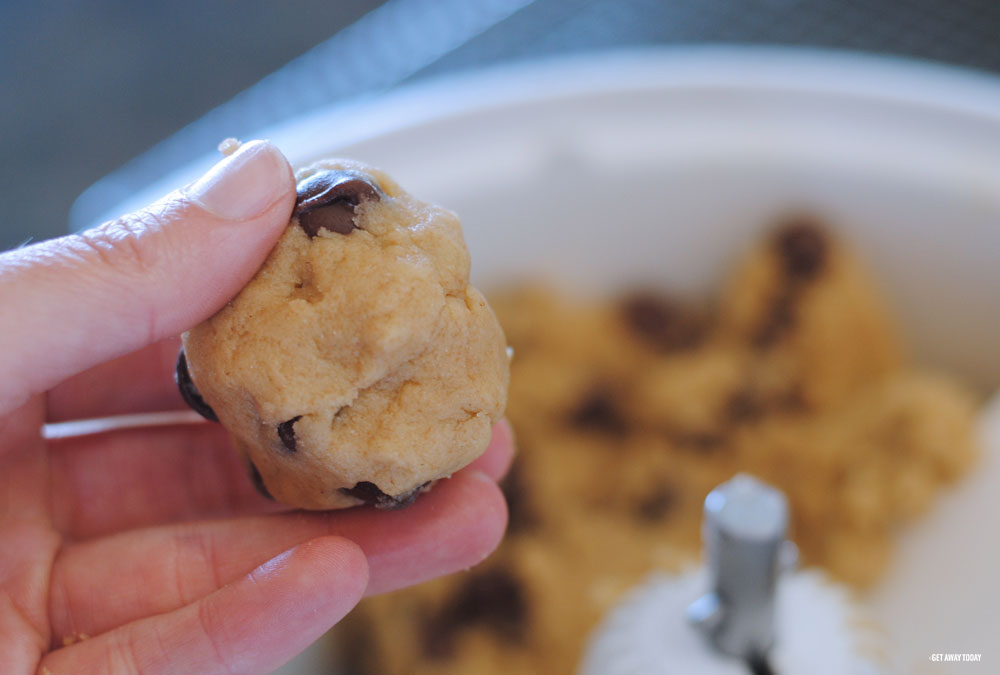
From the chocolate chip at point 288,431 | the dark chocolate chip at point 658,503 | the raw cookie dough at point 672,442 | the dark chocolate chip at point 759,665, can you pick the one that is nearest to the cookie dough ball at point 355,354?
the chocolate chip at point 288,431

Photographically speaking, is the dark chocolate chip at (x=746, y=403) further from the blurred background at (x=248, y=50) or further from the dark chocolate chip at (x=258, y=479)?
the dark chocolate chip at (x=258, y=479)

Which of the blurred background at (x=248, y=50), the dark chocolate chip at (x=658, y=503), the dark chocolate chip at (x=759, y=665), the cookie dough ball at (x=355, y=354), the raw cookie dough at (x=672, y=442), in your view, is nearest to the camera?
the cookie dough ball at (x=355, y=354)

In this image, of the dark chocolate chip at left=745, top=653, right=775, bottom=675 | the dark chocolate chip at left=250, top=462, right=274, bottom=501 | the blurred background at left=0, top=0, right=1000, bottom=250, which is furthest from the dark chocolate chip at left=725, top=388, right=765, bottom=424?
the dark chocolate chip at left=250, top=462, right=274, bottom=501

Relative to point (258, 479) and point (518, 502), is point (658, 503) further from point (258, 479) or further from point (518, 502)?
point (258, 479)

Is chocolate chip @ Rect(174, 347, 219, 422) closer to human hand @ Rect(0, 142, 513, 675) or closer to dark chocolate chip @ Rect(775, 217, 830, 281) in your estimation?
human hand @ Rect(0, 142, 513, 675)

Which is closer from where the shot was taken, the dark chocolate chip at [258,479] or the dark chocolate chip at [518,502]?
the dark chocolate chip at [258,479]

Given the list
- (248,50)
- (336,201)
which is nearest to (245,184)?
(336,201)

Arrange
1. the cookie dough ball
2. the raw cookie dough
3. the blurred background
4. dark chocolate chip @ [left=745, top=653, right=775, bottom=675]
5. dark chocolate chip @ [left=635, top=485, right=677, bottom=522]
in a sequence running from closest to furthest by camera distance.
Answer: the cookie dough ball → dark chocolate chip @ [left=745, top=653, right=775, bottom=675] → the raw cookie dough → dark chocolate chip @ [left=635, top=485, right=677, bottom=522] → the blurred background
